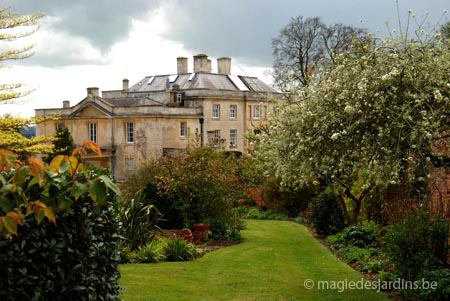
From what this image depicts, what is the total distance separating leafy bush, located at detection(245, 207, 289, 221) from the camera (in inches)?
1051

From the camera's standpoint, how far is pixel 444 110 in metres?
7.94

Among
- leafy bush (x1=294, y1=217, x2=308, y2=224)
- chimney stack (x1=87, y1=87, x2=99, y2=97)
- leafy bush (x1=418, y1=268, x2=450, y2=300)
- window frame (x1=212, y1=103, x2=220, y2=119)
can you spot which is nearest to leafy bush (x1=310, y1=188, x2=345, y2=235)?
leafy bush (x1=294, y1=217, x2=308, y2=224)

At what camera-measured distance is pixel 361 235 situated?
14.5 m

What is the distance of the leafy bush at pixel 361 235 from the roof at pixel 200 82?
40314 mm

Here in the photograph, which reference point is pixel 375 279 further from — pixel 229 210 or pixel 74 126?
pixel 74 126

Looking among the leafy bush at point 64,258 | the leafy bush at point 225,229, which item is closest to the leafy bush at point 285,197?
the leafy bush at point 225,229

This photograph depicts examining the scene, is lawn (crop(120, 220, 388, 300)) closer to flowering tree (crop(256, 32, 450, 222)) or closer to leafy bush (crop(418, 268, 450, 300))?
leafy bush (crop(418, 268, 450, 300))

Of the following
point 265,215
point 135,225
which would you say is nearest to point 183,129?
point 265,215

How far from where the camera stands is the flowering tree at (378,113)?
7.97 meters

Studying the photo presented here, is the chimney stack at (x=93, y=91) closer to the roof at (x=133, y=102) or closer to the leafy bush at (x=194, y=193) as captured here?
A: the roof at (x=133, y=102)

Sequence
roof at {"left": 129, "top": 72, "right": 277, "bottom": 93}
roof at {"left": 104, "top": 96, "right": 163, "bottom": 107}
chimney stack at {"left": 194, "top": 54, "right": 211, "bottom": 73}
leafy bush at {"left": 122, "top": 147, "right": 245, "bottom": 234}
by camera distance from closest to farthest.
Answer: leafy bush at {"left": 122, "top": 147, "right": 245, "bottom": 234}
roof at {"left": 104, "top": 96, "right": 163, "bottom": 107}
roof at {"left": 129, "top": 72, "right": 277, "bottom": 93}
chimney stack at {"left": 194, "top": 54, "right": 211, "bottom": 73}

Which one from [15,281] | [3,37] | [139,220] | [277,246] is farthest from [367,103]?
[3,37]

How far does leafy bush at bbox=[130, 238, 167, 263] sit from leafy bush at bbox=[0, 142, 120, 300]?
23.7 feet

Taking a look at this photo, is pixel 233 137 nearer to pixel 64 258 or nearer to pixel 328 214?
pixel 328 214
